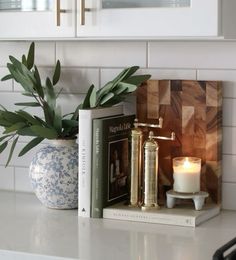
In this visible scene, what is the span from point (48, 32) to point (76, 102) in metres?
0.37

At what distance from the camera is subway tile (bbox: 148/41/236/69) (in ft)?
7.45

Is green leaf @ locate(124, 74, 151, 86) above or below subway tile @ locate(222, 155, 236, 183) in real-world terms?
above

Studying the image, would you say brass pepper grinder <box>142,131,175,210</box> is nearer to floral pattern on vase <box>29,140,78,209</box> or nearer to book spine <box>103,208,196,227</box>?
book spine <box>103,208,196,227</box>

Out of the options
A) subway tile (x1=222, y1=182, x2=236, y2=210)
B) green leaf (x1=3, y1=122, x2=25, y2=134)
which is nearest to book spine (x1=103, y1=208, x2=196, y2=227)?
subway tile (x1=222, y1=182, x2=236, y2=210)

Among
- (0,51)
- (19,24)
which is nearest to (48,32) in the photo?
(19,24)

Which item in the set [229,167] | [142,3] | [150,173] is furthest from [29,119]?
[229,167]

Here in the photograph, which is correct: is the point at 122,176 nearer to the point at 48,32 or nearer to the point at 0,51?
the point at 48,32

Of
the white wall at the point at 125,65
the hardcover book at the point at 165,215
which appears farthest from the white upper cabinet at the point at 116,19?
the hardcover book at the point at 165,215

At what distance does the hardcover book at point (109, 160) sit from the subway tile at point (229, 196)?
315 mm

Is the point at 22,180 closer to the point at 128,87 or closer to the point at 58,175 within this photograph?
the point at 58,175

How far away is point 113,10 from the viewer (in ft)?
6.88

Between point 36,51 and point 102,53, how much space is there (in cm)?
25

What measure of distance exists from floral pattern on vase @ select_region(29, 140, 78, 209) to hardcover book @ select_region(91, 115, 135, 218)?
123 millimetres

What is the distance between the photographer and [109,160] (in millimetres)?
2201
